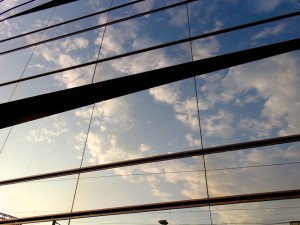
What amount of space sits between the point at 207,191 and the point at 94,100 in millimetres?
4355

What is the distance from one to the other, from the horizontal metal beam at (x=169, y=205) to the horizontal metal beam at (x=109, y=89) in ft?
10.5

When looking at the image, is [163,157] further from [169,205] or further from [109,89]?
[109,89]

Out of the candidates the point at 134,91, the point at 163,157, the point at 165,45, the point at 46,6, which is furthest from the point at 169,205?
the point at 46,6

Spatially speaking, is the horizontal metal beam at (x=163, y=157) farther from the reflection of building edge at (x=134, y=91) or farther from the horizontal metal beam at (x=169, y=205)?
the horizontal metal beam at (x=169, y=205)

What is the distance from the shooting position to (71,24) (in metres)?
12.7

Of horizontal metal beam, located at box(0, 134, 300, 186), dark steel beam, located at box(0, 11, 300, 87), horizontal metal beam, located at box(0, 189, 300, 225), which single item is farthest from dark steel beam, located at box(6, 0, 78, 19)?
horizontal metal beam, located at box(0, 189, 300, 225)

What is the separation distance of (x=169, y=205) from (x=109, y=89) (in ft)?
13.3

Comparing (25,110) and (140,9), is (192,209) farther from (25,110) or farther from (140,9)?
(140,9)

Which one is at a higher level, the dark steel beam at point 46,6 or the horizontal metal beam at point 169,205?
the dark steel beam at point 46,6

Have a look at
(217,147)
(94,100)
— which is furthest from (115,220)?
(94,100)

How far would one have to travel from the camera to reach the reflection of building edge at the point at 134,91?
17.8ft

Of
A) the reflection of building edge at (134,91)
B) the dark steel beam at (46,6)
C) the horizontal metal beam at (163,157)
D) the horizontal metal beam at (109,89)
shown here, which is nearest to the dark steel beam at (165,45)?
the reflection of building edge at (134,91)

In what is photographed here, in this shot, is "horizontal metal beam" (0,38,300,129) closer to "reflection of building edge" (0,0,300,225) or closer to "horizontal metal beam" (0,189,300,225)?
"reflection of building edge" (0,0,300,225)

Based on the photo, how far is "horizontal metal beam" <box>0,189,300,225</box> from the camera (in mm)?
5004
